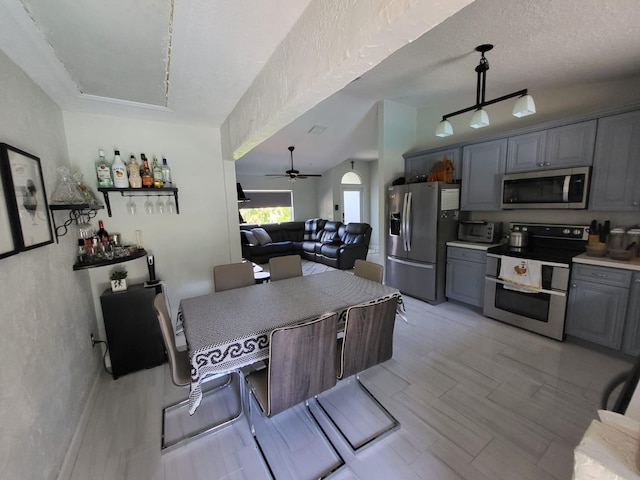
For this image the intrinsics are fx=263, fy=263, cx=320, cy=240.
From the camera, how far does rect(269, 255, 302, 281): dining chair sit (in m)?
2.64

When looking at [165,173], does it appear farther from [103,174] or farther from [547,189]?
[547,189]

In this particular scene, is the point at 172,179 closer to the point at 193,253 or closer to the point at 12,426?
the point at 193,253

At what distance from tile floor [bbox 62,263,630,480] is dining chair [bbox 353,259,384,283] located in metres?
0.79

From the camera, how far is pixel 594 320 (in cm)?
242

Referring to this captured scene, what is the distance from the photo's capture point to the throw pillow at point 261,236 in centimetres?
633

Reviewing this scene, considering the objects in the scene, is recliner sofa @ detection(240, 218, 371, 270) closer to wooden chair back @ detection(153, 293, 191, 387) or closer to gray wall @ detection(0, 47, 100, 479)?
wooden chair back @ detection(153, 293, 191, 387)

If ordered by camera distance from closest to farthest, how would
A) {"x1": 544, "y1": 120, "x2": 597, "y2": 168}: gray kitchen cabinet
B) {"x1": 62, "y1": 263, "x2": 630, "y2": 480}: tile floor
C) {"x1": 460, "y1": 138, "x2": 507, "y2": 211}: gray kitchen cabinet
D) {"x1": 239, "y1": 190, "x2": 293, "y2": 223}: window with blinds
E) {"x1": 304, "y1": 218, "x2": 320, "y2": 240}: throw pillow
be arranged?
{"x1": 62, "y1": 263, "x2": 630, "y2": 480}: tile floor < {"x1": 544, "y1": 120, "x2": 597, "y2": 168}: gray kitchen cabinet < {"x1": 460, "y1": 138, "x2": 507, "y2": 211}: gray kitchen cabinet < {"x1": 304, "y1": 218, "x2": 320, "y2": 240}: throw pillow < {"x1": 239, "y1": 190, "x2": 293, "y2": 223}: window with blinds

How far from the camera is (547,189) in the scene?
111 inches

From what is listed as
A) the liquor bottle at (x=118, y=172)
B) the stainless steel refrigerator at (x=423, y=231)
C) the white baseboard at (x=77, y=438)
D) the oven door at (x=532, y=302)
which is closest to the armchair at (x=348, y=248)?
the stainless steel refrigerator at (x=423, y=231)

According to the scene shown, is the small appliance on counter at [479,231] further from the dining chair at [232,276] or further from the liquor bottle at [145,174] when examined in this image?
the liquor bottle at [145,174]

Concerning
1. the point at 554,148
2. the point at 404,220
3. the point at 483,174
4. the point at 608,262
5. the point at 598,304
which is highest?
the point at 554,148

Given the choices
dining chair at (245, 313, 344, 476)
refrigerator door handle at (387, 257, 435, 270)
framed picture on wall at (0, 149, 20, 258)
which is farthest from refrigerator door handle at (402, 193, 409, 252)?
framed picture on wall at (0, 149, 20, 258)

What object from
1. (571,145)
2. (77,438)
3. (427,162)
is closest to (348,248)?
(427,162)

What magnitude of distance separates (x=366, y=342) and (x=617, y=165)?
2818 millimetres
